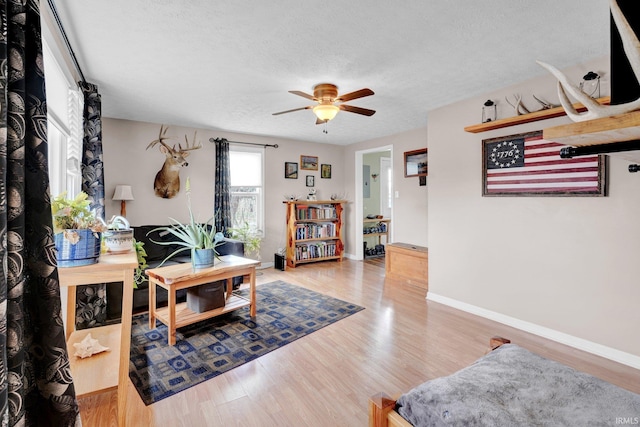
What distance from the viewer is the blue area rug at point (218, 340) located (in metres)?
2.18

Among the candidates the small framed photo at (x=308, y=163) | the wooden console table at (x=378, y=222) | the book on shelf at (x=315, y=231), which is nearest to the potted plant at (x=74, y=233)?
the book on shelf at (x=315, y=231)

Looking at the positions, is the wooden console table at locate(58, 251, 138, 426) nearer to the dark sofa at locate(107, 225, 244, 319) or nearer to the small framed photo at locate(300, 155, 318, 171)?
the dark sofa at locate(107, 225, 244, 319)

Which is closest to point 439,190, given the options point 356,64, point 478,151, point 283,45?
point 478,151

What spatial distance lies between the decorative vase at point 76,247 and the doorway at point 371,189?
5.21 m

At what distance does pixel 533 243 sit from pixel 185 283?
3.22 m

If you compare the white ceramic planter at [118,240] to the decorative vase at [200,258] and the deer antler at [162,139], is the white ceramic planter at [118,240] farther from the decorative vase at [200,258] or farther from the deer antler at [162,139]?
the deer antler at [162,139]

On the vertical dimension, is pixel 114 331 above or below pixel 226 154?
below

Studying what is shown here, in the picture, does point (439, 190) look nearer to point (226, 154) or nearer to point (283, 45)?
point (283, 45)

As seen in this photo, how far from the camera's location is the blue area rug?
2.18 m

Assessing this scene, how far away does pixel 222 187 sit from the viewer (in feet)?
16.3

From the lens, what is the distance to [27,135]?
0.93 m

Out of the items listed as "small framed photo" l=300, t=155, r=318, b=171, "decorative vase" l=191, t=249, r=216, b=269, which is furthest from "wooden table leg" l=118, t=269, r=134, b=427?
"small framed photo" l=300, t=155, r=318, b=171

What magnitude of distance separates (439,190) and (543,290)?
1.46 meters

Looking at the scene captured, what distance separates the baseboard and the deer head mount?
403cm
